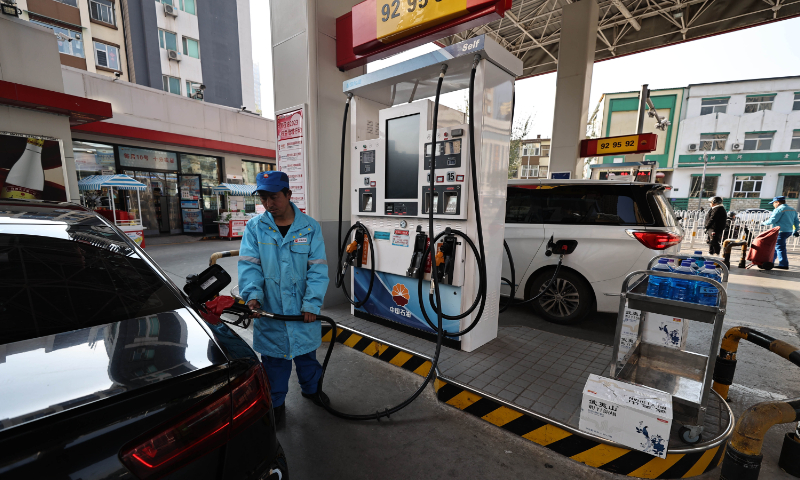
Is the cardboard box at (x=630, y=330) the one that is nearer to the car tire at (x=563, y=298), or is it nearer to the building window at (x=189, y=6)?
the car tire at (x=563, y=298)

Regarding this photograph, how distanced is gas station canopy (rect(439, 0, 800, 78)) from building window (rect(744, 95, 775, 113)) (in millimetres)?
21927

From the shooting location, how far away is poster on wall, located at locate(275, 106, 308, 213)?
416 cm

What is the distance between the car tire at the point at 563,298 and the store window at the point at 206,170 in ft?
46.6

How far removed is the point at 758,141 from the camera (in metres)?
25.8

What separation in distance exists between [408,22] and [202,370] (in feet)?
11.1

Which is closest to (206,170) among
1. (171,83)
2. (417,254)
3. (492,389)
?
(171,83)

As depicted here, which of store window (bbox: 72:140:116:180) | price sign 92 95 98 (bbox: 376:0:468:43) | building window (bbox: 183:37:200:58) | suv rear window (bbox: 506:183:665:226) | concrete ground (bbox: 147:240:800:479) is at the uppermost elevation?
building window (bbox: 183:37:200:58)

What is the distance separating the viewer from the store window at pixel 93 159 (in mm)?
11711

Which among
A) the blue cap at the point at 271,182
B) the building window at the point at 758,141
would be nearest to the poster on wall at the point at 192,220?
the blue cap at the point at 271,182

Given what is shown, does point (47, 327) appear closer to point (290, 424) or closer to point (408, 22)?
point (290, 424)

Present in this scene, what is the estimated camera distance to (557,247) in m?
4.40

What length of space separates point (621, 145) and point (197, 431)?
10.8 metres

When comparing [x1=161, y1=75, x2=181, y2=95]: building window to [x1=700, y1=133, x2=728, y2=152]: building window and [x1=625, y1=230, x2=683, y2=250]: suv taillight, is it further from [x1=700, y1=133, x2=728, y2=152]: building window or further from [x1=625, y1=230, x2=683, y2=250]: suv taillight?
[x1=700, y1=133, x2=728, y2=152]: building window

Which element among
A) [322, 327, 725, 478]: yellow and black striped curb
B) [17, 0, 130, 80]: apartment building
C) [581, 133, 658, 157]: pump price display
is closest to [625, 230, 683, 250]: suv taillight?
[322, 327, 725, 478]: yellow and black striped curb
